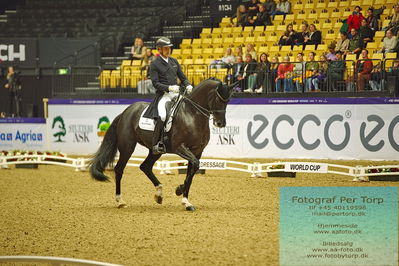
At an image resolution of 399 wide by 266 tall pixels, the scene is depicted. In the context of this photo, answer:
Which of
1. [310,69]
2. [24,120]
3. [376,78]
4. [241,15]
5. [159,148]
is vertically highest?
[241,15]

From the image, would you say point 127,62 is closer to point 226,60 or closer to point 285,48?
point 226,60

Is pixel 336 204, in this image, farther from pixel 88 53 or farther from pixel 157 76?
pixel 88 53

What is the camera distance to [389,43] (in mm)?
20500

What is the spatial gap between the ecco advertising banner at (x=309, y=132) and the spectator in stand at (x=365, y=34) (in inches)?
97.8

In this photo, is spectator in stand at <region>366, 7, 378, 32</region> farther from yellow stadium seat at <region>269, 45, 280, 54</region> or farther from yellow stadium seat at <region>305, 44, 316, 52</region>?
yellow stadium seat at <region>269, 45, 280, 54</region>

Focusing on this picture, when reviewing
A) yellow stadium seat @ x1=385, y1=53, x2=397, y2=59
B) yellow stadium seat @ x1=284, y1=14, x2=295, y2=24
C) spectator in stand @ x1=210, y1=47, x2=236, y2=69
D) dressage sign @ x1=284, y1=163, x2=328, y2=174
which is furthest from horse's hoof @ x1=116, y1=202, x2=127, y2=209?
yellow stadium seat @ x1=284, y1=14, x2=295, y2=24

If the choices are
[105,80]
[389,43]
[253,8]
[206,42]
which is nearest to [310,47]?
[389,43]

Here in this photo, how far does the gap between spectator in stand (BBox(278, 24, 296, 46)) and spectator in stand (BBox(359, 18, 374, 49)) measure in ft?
7.55

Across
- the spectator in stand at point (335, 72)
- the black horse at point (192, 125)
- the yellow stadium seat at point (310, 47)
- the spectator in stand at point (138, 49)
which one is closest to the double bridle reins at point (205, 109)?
the black horse at point (192, 125)

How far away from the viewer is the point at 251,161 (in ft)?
69.8

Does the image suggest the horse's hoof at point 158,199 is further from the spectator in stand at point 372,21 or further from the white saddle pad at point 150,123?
the spectator in stand at point 372,21

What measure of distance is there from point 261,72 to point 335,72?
2.28 m

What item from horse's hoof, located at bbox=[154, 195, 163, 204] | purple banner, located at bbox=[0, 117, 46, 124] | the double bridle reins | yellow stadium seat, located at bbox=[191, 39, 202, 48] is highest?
yellow stadium seat, located at bbox=[191, 39, 202, 48]

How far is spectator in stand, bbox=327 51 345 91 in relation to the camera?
20453mm
